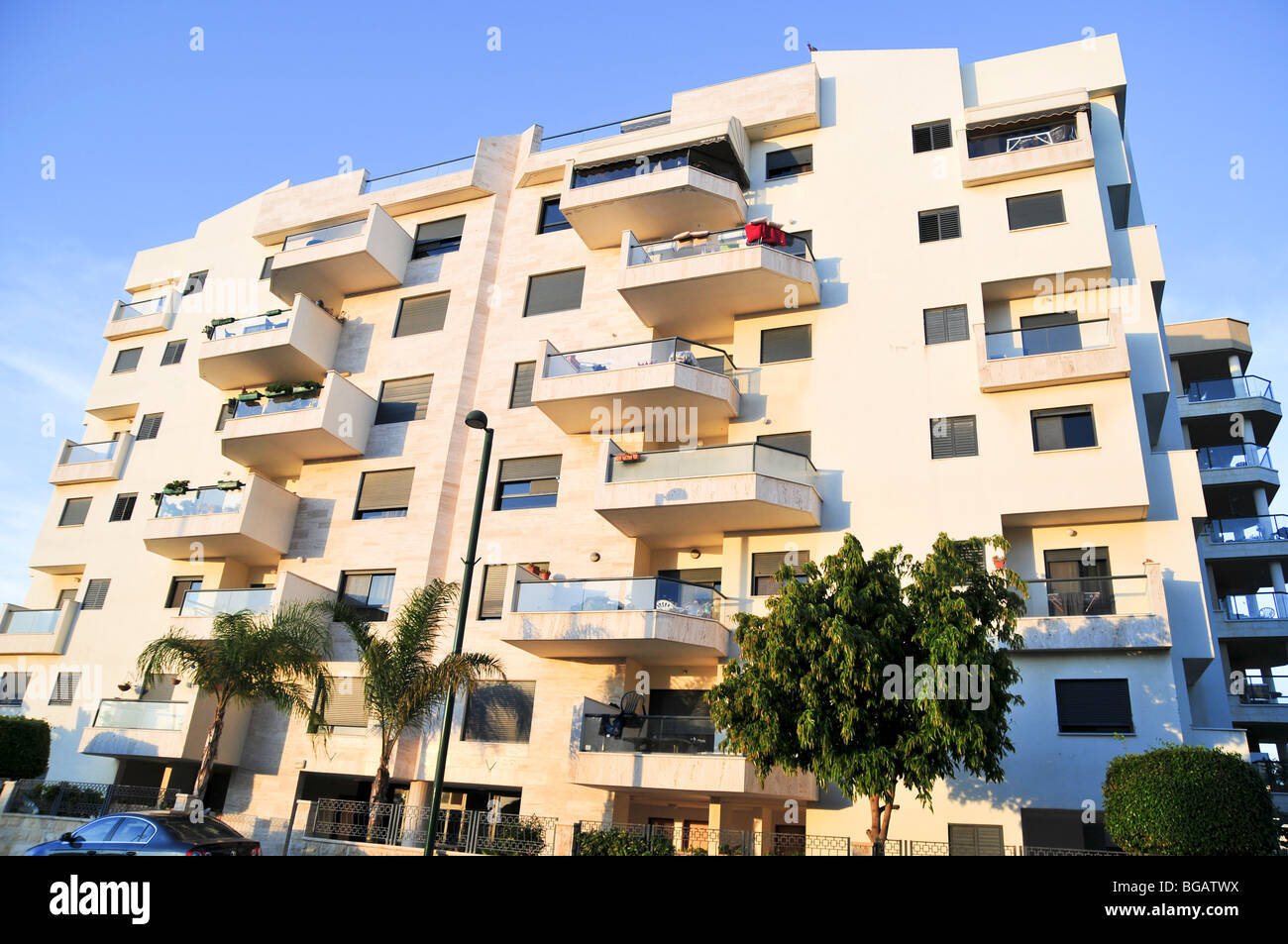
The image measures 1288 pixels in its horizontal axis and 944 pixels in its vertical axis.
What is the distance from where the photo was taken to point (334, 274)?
2830 centimetres

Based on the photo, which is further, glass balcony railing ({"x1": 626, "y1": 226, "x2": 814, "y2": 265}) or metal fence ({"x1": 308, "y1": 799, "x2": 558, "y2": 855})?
glass balcony railing ({"x1": 626, "y1": 226, "x2": 814, "y2": 265})

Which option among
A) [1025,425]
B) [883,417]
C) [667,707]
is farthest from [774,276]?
[667,707]

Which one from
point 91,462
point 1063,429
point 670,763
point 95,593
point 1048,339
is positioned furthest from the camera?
point 91,462

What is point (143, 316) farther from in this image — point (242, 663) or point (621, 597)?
point (621, 597)

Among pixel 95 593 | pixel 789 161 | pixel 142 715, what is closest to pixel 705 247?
pixel 789 161

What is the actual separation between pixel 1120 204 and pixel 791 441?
11.1m

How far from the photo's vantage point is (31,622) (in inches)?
1114

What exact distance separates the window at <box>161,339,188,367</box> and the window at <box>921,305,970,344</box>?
2697 cm

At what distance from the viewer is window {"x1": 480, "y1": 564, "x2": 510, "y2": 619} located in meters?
22.5

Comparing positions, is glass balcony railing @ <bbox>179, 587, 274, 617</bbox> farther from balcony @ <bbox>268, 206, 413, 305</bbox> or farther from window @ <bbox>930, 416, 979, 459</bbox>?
window @ <bbox>930, 416, 979, 459</bbox>

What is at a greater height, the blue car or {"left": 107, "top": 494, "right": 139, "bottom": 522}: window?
{"left": 107, "top": 494, "right": 139, "bottom": 522}: window

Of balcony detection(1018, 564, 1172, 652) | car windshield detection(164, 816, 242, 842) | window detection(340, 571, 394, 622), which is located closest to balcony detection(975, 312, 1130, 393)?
balcony detection(1018, 564, 1172, 652)

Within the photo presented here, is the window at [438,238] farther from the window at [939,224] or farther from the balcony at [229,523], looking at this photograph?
the window at [939,224]

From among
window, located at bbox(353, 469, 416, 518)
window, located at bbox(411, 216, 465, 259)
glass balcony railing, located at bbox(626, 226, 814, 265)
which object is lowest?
window, located at bbox(353, 469, 416, 518)
